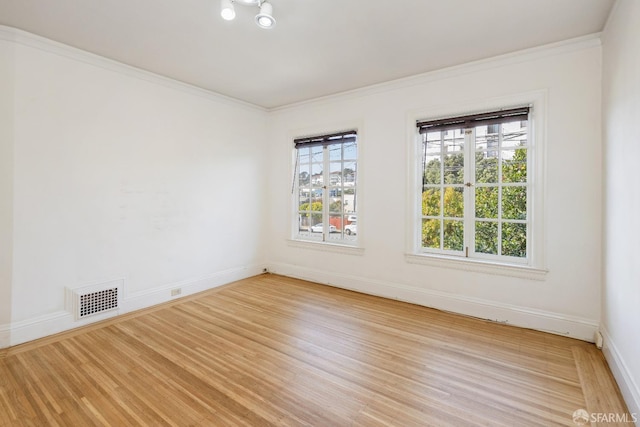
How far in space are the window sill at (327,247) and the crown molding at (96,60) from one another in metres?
2.36

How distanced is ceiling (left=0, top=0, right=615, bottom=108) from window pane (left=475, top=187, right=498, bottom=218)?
1.40m

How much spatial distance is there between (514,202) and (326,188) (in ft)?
8.09

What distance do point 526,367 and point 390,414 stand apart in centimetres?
128

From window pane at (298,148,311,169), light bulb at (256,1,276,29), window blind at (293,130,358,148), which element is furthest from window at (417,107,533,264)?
light bulb at (256,1,276,29)

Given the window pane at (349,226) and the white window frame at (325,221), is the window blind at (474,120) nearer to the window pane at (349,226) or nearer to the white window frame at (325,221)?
the white window frame at (325,221)

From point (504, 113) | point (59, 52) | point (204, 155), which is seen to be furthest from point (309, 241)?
point (59, 52)

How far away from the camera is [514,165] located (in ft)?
10.7

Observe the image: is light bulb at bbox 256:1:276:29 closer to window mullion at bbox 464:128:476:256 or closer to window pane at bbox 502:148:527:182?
window mullion at bbox 464:128:476:256

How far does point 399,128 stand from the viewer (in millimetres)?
3896

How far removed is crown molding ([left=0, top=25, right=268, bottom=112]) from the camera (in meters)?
2.74

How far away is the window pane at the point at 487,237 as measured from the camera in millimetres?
3391

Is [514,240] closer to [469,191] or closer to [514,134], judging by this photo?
[469,191]

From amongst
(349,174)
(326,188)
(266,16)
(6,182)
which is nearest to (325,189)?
(326,188)

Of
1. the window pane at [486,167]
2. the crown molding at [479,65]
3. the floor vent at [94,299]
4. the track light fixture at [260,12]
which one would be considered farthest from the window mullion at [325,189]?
the floor vent at [94,299]
